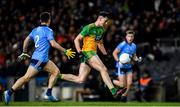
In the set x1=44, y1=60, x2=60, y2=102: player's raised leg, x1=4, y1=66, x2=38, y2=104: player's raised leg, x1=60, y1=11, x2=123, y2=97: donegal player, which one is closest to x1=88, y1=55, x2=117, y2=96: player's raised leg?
x1=60, y1=11, x2=123, y2=97: donegal player

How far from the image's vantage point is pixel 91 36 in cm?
2012

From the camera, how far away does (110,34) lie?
28766 mm

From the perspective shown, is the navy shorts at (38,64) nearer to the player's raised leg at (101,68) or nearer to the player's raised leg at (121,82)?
the player's raised leg at (101,68)

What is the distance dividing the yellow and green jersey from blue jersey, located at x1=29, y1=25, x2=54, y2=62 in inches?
40.1

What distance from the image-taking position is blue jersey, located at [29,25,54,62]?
19547mm

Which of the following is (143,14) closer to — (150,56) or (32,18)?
(150,56)

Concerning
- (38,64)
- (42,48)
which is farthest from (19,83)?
(42,48)

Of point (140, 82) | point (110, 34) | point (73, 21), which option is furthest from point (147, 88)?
point (73, 21)

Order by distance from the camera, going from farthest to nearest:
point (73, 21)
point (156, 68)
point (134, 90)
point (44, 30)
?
point (73, 21) < point (156, 68) < point (134, 90) < point (44, 30)

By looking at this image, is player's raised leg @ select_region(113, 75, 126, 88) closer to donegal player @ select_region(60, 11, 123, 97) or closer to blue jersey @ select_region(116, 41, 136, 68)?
blue jersey @ select_region(116, 41, 136, 68)

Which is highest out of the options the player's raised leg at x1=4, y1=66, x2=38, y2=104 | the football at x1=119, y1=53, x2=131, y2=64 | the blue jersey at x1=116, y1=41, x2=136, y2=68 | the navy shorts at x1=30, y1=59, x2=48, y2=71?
the blue jersey at x1=116, y1=41, x2=136, y2=68

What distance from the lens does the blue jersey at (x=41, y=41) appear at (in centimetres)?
1955

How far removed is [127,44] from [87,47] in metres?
2.86

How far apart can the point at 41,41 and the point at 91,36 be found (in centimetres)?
139
